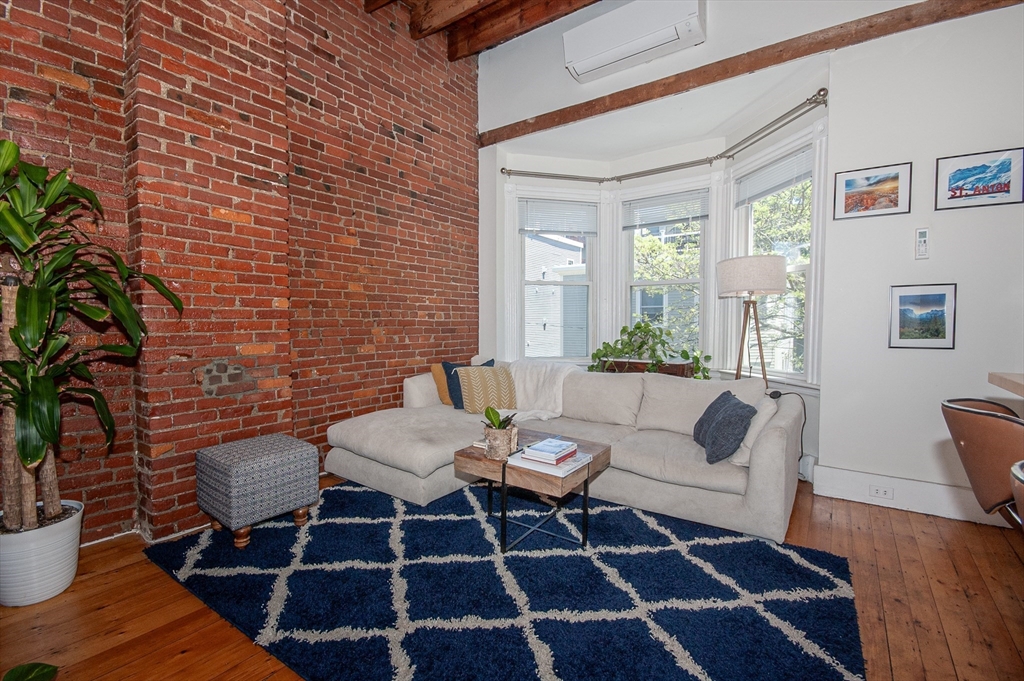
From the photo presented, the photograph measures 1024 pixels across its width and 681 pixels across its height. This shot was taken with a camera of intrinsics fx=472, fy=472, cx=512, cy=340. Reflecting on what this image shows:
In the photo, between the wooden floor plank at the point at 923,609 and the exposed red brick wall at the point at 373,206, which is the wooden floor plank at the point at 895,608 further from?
the exposed red brick wall at the point at 373,206

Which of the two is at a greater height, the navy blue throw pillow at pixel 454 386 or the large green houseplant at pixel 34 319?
the large green houseplant at pixel 34 319

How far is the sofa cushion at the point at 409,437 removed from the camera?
286 centimetres

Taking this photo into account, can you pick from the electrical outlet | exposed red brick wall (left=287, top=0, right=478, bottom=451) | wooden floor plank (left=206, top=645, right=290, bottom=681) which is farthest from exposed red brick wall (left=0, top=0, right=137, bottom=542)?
the electrical outlet

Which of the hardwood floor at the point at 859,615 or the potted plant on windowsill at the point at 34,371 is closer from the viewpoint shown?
the hardwood floor at the point at 859,615

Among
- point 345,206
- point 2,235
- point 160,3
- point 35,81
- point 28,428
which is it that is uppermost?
point 160,3

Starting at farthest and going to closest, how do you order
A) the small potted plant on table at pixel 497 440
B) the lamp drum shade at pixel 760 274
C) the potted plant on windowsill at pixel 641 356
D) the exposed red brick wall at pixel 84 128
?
1. the potted plant on windowsill at pixel 641 356
2. the lamp drum shade at pixel 760 274
3. the small potted plant on table at pixel 497 440
4. the exposed red brick wall at pixel 84 128

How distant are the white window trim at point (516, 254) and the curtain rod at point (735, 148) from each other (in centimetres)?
13

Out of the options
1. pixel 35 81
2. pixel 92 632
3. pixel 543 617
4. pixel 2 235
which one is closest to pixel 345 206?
pixel 35 81

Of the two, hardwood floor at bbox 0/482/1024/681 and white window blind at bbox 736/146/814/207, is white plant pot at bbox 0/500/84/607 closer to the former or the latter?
hardwood floor at bbox 0/482/1024/681

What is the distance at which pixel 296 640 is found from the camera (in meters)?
1.71

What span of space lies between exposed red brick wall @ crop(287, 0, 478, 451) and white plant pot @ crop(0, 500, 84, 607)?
146 centimetres

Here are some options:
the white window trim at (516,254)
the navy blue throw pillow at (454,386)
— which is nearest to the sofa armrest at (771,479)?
the navy blue throw pillow at (454,386)

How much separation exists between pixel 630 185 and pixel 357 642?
4.73 m

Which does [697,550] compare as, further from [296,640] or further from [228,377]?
[228,377]
